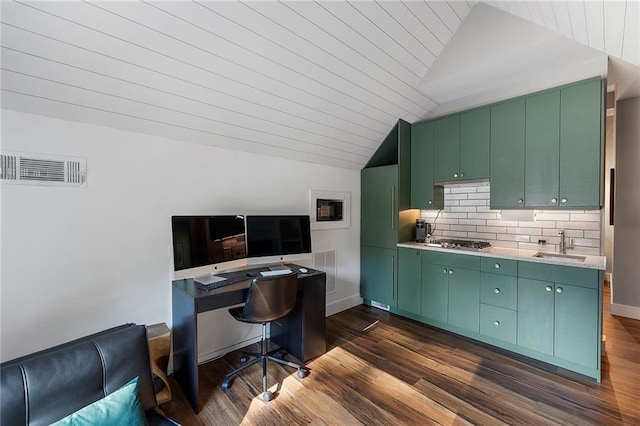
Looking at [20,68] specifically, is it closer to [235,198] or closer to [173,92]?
[173,92]

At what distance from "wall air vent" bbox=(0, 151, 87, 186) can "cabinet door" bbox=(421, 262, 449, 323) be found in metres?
3.30

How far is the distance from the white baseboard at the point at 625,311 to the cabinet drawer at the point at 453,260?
7.43 ft

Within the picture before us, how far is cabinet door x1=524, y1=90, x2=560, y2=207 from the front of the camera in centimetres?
244

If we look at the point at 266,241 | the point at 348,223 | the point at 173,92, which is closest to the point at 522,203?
the point at 348,223

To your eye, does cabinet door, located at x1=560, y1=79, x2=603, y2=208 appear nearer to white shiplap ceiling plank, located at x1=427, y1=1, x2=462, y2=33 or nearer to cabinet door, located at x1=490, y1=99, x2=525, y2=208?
cabinet door, located at x1=490, y1=99, x2=525, y2=208

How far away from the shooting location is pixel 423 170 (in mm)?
3391

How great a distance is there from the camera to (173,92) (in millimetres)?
1948

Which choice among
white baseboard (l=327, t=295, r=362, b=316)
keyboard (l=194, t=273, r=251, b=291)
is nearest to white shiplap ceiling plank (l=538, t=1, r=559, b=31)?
keyboard (l=194, t=273, r=251, b=291)

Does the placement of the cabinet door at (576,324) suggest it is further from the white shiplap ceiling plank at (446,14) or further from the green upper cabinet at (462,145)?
the white shiplap ceiling plank at (446,14)

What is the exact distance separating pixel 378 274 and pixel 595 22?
295cm

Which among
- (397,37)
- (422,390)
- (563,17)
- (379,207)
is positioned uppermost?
(397,37)

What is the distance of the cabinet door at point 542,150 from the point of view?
96.0 inches

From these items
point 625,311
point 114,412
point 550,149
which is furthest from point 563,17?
point 625,311

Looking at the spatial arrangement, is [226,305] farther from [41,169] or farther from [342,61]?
[342,61]
